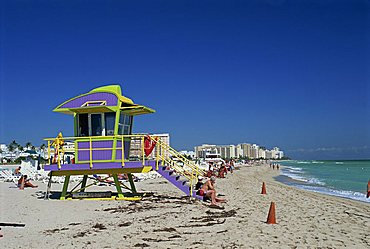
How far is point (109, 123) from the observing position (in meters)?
15.6

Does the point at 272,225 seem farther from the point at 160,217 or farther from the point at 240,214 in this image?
the point at 160,217

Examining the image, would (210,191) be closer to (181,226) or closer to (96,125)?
(181,226)

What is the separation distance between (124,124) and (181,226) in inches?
283

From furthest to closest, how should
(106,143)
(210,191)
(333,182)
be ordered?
A: (333,182), (106,143), (210,191)

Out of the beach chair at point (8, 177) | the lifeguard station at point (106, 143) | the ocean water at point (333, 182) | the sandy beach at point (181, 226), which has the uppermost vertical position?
the lifeguard station at point (106, 143)

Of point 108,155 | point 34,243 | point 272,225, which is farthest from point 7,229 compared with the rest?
point 272,225

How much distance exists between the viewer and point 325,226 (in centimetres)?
1020

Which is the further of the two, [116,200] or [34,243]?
[116,200]

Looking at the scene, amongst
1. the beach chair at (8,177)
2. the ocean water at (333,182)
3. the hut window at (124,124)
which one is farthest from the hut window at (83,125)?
the beach chair at (8,177)

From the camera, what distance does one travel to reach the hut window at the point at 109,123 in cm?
1554

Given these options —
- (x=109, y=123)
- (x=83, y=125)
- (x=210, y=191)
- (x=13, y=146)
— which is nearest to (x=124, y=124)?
(x=109, y=123)

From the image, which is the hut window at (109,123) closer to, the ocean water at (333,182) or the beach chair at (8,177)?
the ocean water at (333,182)

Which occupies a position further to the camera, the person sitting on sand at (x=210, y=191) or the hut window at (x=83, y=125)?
the hut window at (x=83, y=125)

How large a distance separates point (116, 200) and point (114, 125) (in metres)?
3.12
